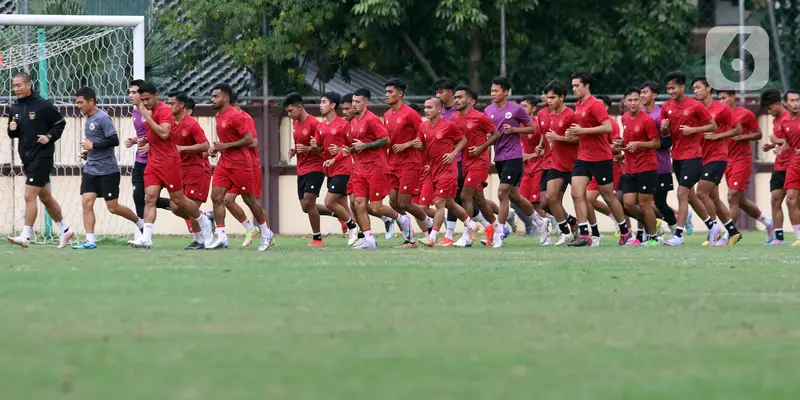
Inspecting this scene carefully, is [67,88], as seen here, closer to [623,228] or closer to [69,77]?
[69,77]

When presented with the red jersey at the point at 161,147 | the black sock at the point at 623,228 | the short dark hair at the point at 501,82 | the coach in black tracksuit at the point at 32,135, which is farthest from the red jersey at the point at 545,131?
the coach in black tracksuit at the point at 32,135

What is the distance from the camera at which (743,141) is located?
19.2 m

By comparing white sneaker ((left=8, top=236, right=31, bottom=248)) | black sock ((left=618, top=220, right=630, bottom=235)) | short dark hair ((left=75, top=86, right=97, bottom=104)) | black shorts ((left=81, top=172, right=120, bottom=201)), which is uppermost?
short dark hair ((left=75, top=86, right=97, bottom=104))

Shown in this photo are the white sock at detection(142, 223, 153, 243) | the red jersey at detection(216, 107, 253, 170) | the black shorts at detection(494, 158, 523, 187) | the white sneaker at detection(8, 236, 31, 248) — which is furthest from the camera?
the black shorts at detection(494, 158, 523, 187)

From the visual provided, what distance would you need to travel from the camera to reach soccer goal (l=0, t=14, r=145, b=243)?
20.0m

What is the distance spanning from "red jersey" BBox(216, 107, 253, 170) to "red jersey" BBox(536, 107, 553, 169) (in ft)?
13.5

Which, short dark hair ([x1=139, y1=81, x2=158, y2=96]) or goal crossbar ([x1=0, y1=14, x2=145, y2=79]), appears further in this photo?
goal crossbar ([x1=0, y1=14, x2=145, y2=79])

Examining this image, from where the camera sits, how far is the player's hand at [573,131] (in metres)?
17.6

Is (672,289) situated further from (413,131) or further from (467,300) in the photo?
(413,131)

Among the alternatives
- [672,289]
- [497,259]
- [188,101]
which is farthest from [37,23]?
[672,289]

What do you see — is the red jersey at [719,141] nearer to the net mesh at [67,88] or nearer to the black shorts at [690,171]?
the black shorts at [690,171]

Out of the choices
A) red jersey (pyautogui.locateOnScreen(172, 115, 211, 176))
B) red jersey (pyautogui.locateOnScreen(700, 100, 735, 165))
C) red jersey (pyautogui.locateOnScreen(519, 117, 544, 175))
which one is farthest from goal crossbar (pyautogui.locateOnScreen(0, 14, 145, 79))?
red jersey (pyautogui.locateOnScreen(700, 100, 735, 165))

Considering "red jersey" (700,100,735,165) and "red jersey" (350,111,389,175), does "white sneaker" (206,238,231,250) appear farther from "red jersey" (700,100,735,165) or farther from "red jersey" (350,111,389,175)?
"red jersey" (700,100,735,165)

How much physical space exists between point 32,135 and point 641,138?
7636 millimetres
